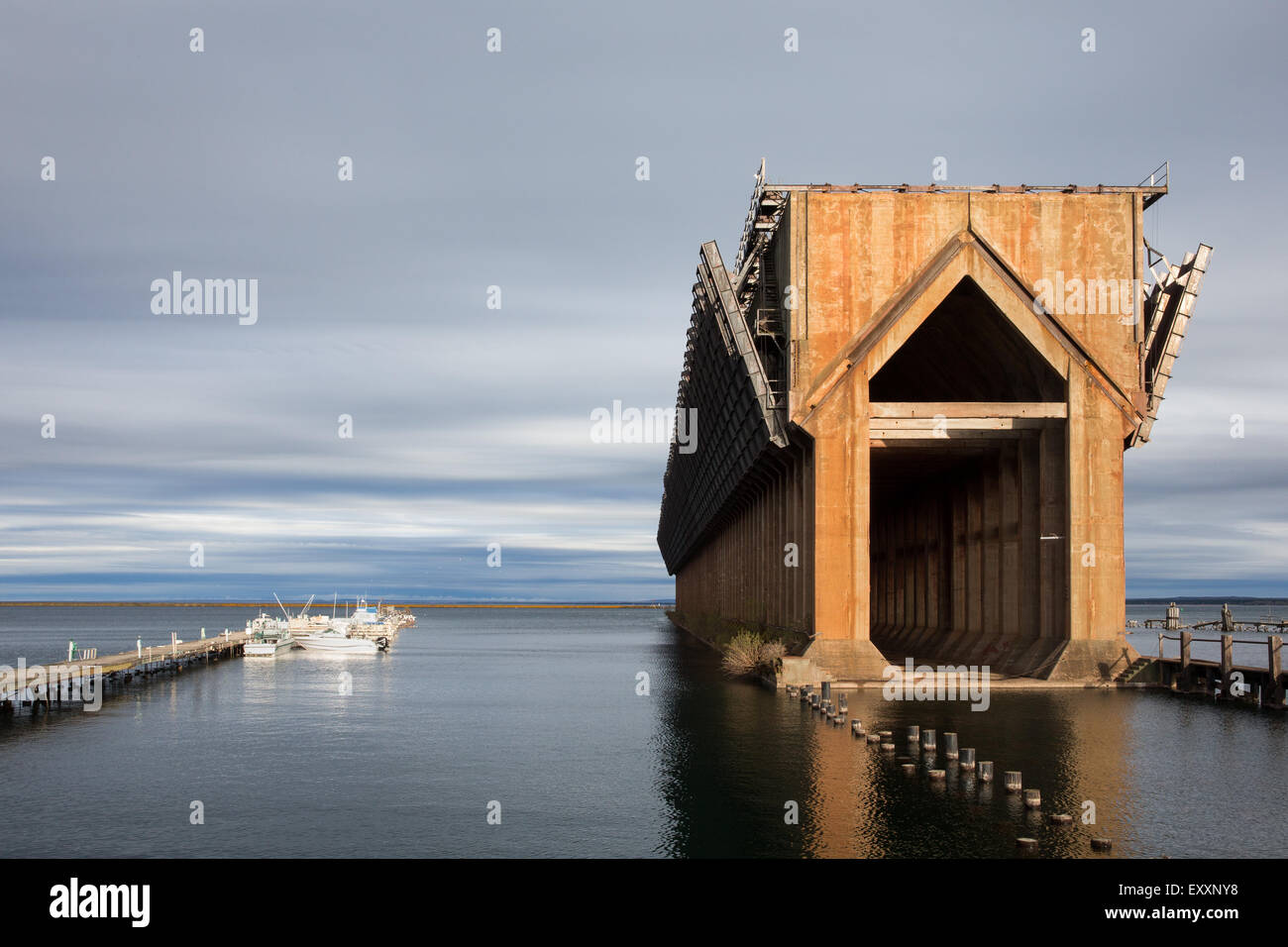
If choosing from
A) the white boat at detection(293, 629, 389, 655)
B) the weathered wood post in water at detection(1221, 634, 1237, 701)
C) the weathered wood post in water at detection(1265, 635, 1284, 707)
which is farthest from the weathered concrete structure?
the white boat at detection(293, 629, 389, 655)

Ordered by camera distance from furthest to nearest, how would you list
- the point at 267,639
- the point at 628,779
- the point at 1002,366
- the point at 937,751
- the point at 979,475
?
the point at 267,639 < the point at 979,475 < the point at 1002,366 < the point at 937,751 < the point at 628,779

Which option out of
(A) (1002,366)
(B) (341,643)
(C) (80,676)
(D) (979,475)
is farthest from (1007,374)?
(B) (341,643)

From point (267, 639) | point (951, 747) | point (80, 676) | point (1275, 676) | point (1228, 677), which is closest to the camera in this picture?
point (951, 747)

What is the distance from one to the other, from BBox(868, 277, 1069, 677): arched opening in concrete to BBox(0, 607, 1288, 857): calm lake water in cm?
741

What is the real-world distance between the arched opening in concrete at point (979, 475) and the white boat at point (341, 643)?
48.6 metres

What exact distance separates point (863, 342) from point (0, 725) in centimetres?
3750

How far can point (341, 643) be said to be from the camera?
4043 inches

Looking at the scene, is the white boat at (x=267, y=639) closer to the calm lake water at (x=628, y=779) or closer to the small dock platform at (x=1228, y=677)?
the calm lake water at (x=628, y=779)

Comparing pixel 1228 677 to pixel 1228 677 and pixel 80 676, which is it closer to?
pixel 1228 677

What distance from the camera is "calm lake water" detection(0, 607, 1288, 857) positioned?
2181cm

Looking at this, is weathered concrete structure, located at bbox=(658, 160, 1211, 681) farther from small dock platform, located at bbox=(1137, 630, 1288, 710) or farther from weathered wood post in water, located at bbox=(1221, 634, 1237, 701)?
weathered wood post in water, located at bbox=(1221, 634, 1237, 701)

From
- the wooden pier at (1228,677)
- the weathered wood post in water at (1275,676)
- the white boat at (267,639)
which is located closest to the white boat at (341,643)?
the white boat at (267,639)

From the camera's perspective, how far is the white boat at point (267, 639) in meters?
95.2

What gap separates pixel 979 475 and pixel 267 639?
70.0 metres
